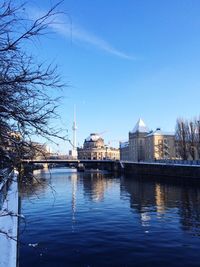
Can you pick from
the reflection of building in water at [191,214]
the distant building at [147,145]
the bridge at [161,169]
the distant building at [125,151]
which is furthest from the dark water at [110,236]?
the distant building at [125,151]

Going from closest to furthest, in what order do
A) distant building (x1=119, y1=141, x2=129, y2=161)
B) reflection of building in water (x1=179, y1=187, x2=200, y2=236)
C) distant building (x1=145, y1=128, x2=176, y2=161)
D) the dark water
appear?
1. the dark water
2. reflection of building in water (x1=179, y1=187, x2=200, y2=236)
3. distant building (x1=145, y1=128, x2=176, y2=161)
4. distant building (x1=119, y1=141, x2=129, y2=161)

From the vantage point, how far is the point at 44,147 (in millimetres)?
4992

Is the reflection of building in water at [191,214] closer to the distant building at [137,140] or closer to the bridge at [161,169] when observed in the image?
the bridge at [161,169]

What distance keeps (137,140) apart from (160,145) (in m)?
24.8

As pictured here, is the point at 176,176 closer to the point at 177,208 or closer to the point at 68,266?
the point at 177,208

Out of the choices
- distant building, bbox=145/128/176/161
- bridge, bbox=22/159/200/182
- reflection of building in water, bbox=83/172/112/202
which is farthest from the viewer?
distant building, bbox=145/128/176/161

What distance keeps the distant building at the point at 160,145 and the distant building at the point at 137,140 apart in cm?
704

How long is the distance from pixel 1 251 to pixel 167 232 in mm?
11907

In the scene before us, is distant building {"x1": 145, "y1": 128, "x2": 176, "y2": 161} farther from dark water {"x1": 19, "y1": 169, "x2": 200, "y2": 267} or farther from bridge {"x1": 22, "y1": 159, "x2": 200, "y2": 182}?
dark water {"x1": 19, "y1": 169, "x2": 200, "y2": 267}

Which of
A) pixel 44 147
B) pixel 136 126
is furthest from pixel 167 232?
pixel 136 126

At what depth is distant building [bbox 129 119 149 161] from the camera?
157 metres

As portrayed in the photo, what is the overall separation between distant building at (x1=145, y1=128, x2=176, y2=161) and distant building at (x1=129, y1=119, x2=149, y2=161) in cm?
704

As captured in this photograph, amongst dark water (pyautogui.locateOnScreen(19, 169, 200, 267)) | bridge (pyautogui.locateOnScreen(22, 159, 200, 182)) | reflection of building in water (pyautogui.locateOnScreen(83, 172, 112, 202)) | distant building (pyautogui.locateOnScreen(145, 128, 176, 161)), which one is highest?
distant building (pyautogui.locateOnScreen(145, 128, 176, 161))

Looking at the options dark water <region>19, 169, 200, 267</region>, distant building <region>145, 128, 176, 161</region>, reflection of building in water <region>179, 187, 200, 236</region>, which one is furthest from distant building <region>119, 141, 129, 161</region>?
dark water <region>19, 169, 200, 267</region>
